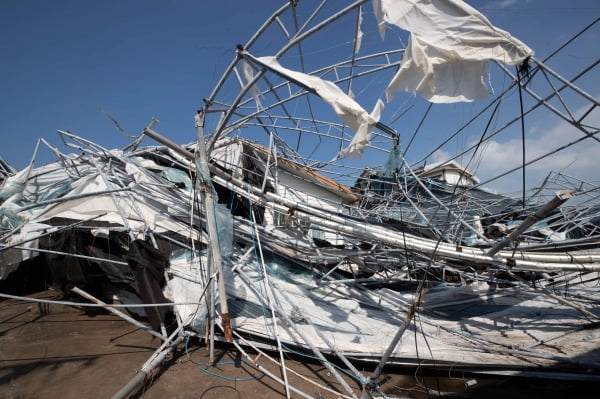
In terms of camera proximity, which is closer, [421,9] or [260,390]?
[421,9]

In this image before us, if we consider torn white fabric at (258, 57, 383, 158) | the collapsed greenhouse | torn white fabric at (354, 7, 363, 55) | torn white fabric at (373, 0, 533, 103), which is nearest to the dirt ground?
the collapsed greenhouse

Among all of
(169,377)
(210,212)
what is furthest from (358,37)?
(169,377)

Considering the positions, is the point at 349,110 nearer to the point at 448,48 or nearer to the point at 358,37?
the point at 448,48

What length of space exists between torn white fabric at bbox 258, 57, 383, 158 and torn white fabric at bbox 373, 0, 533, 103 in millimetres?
416

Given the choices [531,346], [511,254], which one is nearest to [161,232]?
[511,254]

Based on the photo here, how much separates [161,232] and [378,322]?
158 inches

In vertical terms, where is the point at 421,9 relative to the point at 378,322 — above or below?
above

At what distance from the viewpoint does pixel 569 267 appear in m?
3.84

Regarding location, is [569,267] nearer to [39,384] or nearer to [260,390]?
[260,390]

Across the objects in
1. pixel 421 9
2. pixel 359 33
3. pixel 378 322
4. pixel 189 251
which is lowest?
pixel 378 322

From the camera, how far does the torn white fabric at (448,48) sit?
107 inches

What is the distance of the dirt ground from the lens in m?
3.31

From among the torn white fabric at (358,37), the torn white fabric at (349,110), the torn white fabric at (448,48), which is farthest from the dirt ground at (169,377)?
the torn white fabric at (358,37)

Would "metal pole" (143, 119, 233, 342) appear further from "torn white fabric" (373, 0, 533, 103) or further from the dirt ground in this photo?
"torn white fabric" (373, 0, 533, 103)
